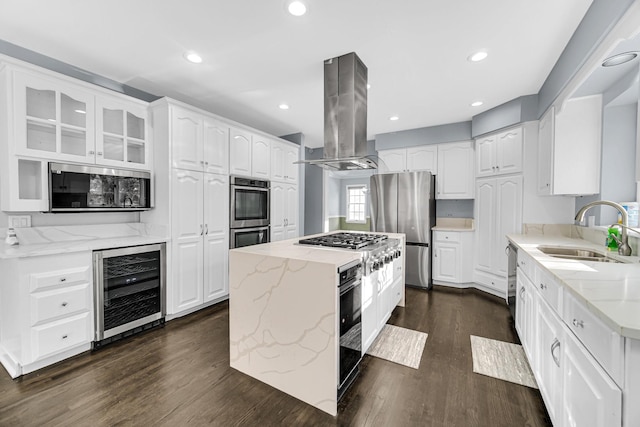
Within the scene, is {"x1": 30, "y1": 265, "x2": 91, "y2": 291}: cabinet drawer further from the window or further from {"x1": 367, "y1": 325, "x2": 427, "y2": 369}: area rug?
the window

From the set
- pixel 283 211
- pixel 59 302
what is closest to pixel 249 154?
pixel 283 211

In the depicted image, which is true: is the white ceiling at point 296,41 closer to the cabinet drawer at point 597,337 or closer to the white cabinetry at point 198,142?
the white cabinetry at point 198,142

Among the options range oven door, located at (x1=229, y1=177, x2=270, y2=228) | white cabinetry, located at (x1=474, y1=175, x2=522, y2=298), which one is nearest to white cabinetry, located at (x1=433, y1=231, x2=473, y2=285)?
white cabinetry, located at (x1=474, y1=175, x2=522, y2=298)

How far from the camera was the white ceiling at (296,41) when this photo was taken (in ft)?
5.99

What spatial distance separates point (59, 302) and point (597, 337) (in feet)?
10.5

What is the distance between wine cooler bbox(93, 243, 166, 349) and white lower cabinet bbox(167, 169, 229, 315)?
0.15m

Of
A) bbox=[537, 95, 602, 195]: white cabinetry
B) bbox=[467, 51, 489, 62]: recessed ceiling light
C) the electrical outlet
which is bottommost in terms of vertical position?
the electrical outlet

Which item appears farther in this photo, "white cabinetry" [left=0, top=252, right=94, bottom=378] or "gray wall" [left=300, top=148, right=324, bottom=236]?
"gray wall" [left=300, top=148, right=324, bottom=236]

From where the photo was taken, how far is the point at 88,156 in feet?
8.05

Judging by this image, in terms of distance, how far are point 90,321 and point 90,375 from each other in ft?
1.53

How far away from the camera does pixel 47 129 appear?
2.27m

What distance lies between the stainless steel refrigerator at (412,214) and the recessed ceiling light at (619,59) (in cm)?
231

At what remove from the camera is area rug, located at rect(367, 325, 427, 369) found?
7.15 ft

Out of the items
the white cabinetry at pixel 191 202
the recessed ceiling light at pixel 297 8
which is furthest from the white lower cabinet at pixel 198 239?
the recessed ceiling light at pixel 297 8
